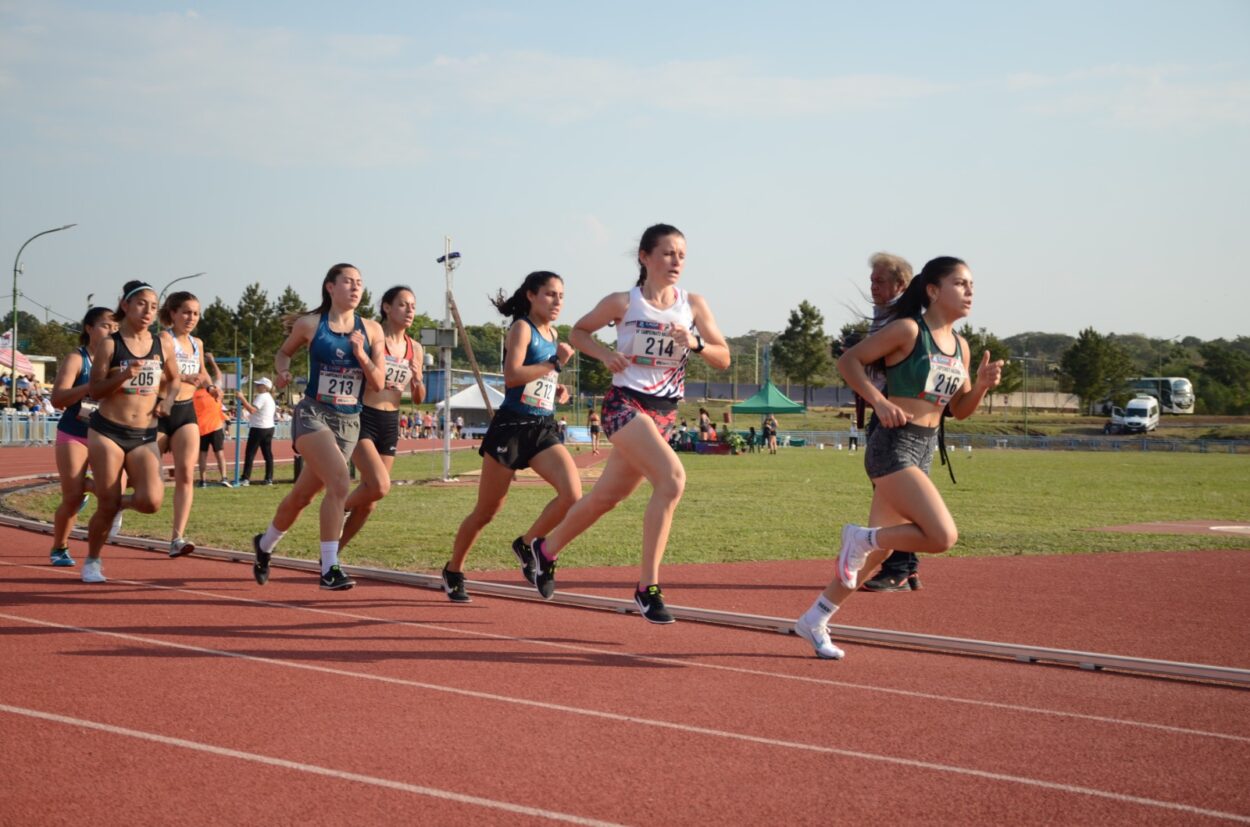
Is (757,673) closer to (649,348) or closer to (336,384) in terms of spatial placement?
(649,348)

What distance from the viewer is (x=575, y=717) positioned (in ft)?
16.7

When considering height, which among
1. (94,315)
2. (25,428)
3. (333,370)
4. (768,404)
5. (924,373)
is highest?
(94,315)

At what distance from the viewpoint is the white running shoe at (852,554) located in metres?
6.28

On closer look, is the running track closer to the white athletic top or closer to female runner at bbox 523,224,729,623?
female runner at bbox 523,224,729,623

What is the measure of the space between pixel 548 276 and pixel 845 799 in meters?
4.75

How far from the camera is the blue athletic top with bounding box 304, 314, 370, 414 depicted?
843 cm

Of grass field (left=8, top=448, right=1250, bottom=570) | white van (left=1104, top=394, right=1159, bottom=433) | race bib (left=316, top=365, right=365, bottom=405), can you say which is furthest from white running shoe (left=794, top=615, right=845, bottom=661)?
white van (left=1104, top=394, right=1159, bottom=433)

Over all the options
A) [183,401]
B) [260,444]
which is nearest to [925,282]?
[183,401]

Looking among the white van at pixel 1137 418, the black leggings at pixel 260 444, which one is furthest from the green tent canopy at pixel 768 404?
the black leggings at pixel 260 444

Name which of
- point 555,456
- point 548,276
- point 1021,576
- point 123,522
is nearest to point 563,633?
point 555,456

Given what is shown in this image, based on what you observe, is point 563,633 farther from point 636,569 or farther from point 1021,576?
point 1021,576

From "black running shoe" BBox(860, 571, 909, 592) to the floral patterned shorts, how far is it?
9.34 feet

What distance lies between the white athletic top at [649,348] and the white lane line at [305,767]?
10.7 feet

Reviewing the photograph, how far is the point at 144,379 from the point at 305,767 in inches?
216
